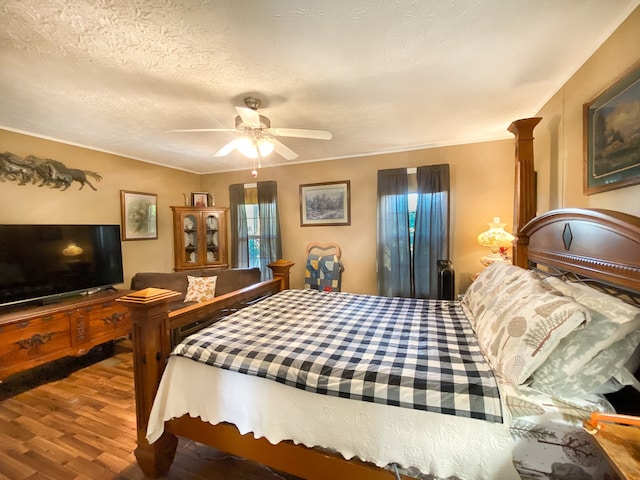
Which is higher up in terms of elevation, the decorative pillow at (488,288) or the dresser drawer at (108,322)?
the decorative pillow at (488,288)

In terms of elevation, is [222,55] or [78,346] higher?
[222,55]

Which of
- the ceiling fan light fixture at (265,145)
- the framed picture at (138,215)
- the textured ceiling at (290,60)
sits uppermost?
the textured ceiling at (290,60)

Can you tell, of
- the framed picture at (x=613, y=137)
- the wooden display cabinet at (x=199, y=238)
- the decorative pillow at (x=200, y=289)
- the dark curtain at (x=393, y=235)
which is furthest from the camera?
the wooden display cabinet at (x=199, y=238)

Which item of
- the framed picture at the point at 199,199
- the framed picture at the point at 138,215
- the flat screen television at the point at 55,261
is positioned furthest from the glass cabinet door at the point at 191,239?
the flat screen television at the point at 55,261

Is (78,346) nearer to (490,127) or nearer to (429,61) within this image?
(429,61)

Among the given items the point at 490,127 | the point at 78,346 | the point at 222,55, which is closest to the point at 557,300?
the point at 222,55

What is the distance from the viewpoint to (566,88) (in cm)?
185

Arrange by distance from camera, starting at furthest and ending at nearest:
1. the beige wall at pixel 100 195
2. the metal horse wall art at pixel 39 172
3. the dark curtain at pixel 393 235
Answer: the dark curtain at pixel 393 235, the beige wall at pixel 100 195, the metal horse wall art at pixel 39 172

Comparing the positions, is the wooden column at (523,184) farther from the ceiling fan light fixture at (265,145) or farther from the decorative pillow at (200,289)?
the decorative pillow at (200,289)

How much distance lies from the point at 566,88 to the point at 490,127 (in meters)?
0.90

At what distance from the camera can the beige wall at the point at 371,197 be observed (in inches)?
122

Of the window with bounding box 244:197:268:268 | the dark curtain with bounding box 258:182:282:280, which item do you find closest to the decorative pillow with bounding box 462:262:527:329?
the dark curtain with bounding box 258:182:282:280

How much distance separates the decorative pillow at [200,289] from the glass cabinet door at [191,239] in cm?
66

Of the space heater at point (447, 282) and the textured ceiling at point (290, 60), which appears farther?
the space heater at point (447, 282)
